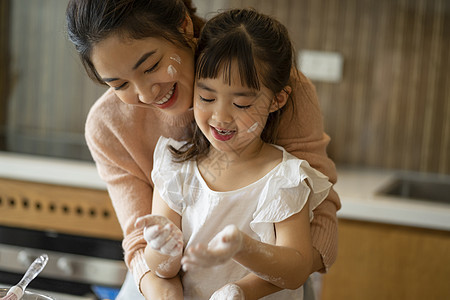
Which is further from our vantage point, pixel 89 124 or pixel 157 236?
pixel 89 124

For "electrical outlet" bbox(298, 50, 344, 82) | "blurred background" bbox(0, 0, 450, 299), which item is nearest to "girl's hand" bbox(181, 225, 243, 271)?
"blurred background" bbox(0, 0, 450, 299)

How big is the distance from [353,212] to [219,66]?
928 millimetres

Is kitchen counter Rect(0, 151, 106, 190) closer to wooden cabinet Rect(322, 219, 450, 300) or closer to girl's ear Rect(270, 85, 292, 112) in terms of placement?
wooden cabinet Rect(322, 219, 450, 300)

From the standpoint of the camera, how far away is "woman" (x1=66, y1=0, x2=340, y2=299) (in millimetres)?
965

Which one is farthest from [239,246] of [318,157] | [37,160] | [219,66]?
[37,160]

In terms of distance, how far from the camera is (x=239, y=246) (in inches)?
29.8

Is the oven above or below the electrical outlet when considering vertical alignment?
below

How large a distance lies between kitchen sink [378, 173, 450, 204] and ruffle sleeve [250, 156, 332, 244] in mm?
1166

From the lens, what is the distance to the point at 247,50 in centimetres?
93

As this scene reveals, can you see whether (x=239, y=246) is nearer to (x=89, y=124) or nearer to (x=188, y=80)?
(x=188, y=80)

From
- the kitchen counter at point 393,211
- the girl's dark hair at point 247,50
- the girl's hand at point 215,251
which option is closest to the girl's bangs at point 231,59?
the girl's dark hair at point 247,50

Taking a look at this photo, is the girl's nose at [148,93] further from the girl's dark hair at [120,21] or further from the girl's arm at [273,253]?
the girl's arm at [273,253]

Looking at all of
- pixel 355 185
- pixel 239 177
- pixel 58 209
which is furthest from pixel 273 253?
pixel 58 209

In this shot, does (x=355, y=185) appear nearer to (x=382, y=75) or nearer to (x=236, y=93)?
(x=382, y=75)
